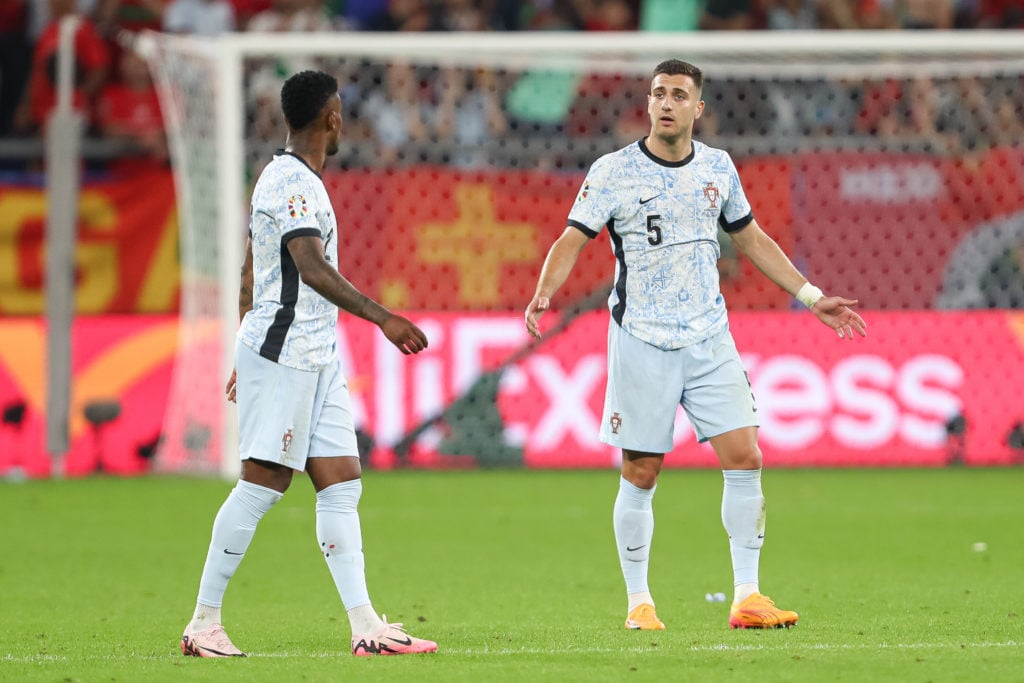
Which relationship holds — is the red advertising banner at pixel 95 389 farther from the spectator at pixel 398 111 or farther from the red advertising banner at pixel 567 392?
the spectator at pixel 398 111

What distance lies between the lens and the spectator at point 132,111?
17.2 meters

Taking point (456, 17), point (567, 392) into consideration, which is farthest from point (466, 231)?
point (456, 17)

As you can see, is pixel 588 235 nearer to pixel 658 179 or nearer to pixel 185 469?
pixel 658 179

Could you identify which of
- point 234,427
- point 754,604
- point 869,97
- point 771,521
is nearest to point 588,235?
point 754,604

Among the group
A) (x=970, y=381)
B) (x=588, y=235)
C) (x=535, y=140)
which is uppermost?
(x=535, y=140)

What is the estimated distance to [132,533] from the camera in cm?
1090

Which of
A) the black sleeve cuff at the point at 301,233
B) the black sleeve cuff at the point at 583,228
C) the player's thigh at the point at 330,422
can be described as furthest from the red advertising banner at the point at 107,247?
the black sleeve cuff at the point at 301,233

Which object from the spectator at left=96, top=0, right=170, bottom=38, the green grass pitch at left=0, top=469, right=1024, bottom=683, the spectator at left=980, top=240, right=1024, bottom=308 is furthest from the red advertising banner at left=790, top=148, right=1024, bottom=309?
the spectator at left=96, top=0, right=170, bottom=38

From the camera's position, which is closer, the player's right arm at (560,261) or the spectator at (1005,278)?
the player's right arm at (560,261)

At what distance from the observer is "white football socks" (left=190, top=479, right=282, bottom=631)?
618cm

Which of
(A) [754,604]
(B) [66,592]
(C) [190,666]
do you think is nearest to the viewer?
(C) [190,666]

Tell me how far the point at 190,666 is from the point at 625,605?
95.5 inches

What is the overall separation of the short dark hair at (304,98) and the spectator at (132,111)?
1121 cm

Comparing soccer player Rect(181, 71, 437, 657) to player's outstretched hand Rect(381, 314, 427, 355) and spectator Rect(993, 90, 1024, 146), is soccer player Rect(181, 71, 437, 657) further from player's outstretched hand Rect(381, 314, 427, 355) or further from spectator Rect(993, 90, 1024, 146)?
spectator Rect(993, 90, 1024, 146)
